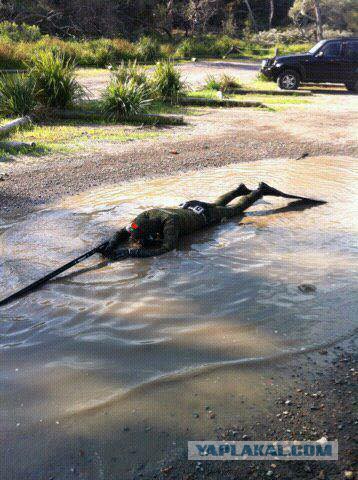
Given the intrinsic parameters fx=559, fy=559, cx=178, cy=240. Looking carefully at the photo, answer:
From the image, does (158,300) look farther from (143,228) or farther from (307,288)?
(307,288)

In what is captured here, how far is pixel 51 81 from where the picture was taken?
12977mm

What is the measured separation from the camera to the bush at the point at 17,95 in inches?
500

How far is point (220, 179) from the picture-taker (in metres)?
8.83

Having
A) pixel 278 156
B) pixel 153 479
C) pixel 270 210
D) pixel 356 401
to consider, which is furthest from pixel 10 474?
pixel 278 156

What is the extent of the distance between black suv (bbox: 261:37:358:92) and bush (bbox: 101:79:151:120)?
793cm

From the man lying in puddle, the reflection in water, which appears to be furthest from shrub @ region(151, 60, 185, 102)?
the man lying in puddle

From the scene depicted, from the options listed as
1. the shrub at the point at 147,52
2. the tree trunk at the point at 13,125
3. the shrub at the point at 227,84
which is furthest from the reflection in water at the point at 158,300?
the shrub at the point at 147,52

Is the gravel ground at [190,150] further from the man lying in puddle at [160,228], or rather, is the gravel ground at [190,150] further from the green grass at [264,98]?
the man lying in puddle at [160,228]

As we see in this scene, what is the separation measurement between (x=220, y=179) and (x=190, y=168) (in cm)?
81

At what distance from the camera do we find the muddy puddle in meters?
3.29

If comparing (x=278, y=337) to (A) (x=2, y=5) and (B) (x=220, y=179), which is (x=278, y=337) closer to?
(B) (x=220, y=179)

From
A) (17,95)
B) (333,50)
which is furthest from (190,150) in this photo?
(333,50)

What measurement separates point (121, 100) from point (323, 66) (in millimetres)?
9442

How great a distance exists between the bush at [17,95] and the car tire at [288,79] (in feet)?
31.7
